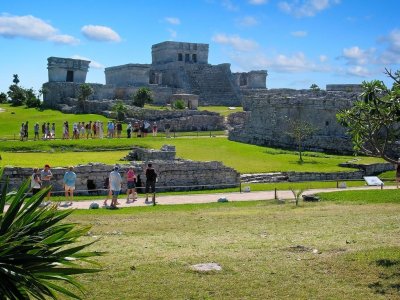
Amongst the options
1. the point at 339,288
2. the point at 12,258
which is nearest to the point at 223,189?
the point at 339,288

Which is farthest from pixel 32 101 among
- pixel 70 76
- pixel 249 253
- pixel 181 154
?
pixel 249 253

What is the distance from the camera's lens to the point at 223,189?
24047mm

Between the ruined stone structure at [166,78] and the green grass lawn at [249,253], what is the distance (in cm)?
4066

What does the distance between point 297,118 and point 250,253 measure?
95.8ft

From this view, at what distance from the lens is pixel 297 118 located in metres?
39.5

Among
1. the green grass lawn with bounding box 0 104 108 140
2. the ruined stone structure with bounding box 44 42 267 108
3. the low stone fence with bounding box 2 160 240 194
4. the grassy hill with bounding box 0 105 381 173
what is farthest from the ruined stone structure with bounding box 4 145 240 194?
the ruined stone structure with bounding box 44 42 267 108

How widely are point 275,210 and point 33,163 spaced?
1178 cm

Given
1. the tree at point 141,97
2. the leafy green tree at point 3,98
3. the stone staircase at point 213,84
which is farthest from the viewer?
the stone staircase at point 213,84

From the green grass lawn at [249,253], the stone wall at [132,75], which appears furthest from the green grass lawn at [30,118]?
the green grass lawn at [249,253]

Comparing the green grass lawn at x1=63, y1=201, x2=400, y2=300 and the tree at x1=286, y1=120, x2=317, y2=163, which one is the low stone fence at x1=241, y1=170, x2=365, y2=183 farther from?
the green grass lawn at x1=63, y1=201, x2=400, y2=300

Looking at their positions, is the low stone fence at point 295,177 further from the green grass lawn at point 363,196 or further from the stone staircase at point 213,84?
the stone staircase at point 213,84

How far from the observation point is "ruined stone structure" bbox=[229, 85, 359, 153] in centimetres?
3643

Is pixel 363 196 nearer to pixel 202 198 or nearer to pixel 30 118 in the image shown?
pixel 202 198

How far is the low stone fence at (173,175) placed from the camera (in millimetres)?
22203
